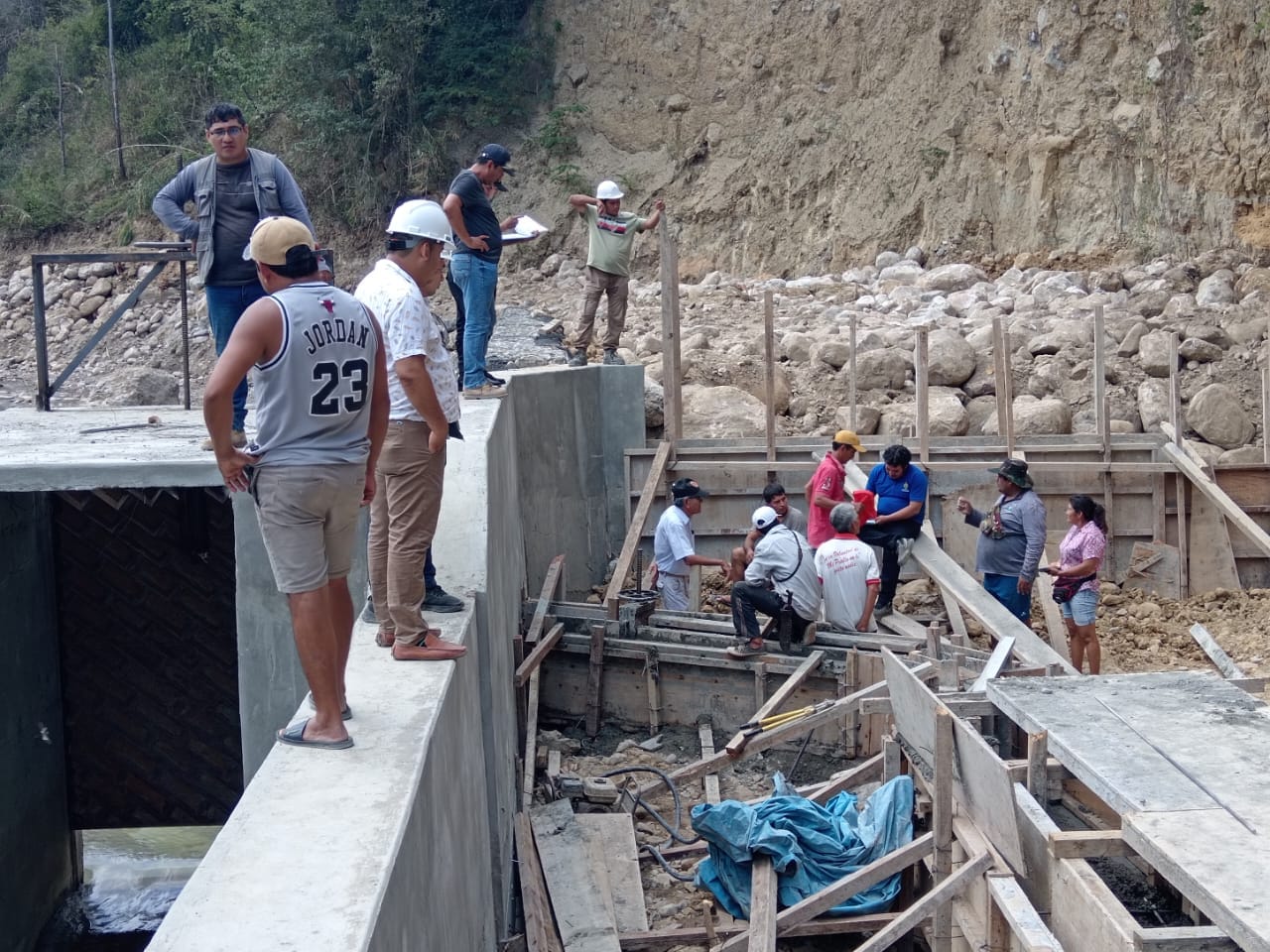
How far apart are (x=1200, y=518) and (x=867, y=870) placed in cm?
813

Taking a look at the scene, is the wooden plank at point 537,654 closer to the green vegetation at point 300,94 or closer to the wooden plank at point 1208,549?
the wooden plank at point 1208,549

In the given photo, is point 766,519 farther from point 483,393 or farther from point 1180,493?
point 1180,493

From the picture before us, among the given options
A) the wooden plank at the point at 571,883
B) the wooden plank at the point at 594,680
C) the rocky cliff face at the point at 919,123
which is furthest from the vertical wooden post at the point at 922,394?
the rocky cliff face at the point at 919,123

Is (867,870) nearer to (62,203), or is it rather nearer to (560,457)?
(560,457)

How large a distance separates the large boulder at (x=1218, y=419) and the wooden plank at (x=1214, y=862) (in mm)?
10654

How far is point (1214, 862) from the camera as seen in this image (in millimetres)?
4777

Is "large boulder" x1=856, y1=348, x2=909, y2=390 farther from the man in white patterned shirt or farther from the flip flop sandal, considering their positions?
the flip flop sandal

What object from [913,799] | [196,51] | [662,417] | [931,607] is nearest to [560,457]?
[662,417]

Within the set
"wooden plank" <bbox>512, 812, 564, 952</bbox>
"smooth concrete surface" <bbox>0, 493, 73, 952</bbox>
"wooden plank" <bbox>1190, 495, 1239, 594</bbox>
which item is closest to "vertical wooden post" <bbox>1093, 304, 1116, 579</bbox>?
"wooden plank" <bbox>1190, 495, 1239, 594</bbox>

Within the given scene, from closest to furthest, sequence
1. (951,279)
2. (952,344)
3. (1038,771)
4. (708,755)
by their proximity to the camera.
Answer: (1038,771)
(708,755)
(952,344)
(951,279)

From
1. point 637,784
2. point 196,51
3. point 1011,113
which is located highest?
point 196,51

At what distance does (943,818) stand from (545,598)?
4.74 metres

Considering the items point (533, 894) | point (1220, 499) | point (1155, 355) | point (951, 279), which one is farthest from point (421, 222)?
point (951, 279)

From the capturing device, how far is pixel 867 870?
701cm
